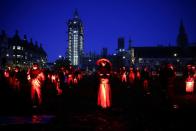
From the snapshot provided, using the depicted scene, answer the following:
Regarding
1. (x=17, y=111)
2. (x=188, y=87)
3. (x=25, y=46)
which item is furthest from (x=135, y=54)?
(x=17, y=111)

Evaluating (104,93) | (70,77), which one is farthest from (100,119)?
(70,77)

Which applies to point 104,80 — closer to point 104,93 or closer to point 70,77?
point 104,93

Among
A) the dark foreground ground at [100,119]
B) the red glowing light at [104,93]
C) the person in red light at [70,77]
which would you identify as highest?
the person in red light at [70,77]

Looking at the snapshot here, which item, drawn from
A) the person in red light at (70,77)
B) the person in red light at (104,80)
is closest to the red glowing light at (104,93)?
the person in red light at (104,80)

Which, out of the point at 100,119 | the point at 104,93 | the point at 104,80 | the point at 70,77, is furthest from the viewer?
the point at 70,77

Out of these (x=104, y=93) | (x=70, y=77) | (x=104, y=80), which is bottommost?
(x=104, y=93)

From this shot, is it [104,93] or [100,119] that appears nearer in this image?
[100,119]

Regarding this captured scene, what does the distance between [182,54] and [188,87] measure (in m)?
157

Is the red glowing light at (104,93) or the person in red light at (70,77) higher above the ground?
the person in red light at (70,77)

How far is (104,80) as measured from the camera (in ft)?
53.6

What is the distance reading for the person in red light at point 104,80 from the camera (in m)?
16.2

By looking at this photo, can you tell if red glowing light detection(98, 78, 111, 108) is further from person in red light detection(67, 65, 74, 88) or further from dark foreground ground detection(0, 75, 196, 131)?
person in red light detection(67, 65, 74, 88)

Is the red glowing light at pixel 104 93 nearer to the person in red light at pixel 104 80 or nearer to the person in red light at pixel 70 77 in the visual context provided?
the person in red light at pixel 104 80

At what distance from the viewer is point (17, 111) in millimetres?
15344
